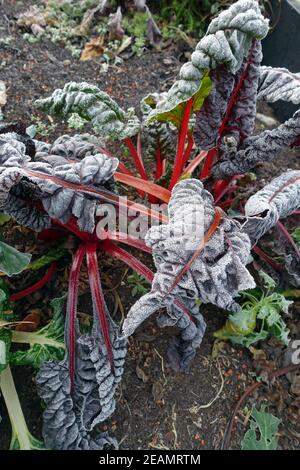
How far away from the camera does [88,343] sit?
5.32 feet

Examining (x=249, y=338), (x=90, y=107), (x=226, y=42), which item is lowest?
(x=249, y=338)

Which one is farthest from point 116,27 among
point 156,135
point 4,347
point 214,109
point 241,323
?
point 4,347

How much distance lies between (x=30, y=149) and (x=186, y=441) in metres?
1.13

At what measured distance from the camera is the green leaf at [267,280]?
1.85m

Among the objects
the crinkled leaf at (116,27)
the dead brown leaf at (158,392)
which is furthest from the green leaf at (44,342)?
the crinkled leaf at (116,27)

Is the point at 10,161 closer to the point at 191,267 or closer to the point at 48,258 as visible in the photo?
the point at 48,258

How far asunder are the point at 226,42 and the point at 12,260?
93 cm

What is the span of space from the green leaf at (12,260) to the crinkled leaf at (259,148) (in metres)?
0.81

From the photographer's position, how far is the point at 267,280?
1865 mm

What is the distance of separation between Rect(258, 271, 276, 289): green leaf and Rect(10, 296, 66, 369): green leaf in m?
0.75

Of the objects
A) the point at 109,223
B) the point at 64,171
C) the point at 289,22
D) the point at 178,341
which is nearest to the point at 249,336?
the point at 178,341

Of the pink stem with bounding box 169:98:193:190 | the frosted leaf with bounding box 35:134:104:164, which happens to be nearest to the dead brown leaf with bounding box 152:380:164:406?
the pink stem with bounding box 169:98:193:190

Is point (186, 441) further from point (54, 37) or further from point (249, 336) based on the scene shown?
point (54, 37)

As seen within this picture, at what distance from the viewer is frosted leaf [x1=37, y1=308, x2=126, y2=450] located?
157cm
